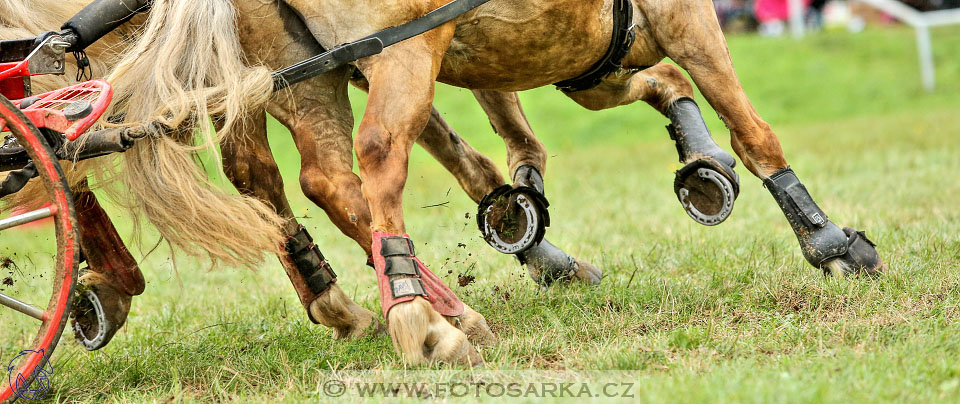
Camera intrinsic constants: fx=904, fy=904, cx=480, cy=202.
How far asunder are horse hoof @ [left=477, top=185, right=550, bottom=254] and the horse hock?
0.61 metres

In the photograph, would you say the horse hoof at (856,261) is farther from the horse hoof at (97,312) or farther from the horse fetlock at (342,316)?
the horse hoof at (97,312)

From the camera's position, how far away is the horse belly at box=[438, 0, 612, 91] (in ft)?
11.1

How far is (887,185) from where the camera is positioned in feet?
23.1

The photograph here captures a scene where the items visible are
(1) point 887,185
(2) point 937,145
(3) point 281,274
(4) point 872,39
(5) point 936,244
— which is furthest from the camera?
(4) point 872,39

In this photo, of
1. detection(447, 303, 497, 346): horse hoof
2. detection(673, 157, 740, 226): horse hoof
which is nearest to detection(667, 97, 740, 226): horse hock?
detection(673, 157, 740, 226): horse hoof

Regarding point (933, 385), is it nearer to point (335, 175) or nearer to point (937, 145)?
point (335, 175)

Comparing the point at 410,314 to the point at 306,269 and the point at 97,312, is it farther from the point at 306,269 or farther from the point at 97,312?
the point at 97,312

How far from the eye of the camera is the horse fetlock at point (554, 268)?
4.46 meters

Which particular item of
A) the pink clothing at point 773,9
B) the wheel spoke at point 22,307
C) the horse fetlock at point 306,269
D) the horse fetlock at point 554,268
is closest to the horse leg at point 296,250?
the horse fetlock at point 306,269

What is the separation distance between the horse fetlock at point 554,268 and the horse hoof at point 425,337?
130 cm

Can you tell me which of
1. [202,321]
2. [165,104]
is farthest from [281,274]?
[165,104]

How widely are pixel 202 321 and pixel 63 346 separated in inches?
26.5

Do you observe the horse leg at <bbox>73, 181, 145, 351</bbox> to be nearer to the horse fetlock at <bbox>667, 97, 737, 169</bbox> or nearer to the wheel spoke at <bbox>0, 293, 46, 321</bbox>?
the wheel spoke at <bbox>0, 293, 46, 321</bbox>

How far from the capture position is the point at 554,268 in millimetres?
4469
